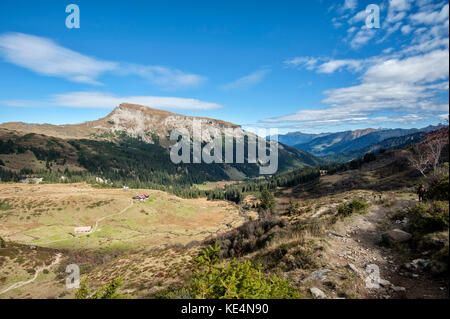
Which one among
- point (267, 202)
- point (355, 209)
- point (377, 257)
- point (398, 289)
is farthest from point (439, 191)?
point (267, 202)

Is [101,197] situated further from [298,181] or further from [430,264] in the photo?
[298,181]

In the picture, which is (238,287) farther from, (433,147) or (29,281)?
(29,281)

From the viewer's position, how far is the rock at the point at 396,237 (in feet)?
38.4

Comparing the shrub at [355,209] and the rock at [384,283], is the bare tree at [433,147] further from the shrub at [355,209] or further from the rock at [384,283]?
the rock at [384,283]

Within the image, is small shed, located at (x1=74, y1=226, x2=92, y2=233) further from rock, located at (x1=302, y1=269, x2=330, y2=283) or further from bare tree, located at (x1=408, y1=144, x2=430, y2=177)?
bare tree, located at (x1=408, y1=144, x2=430, y2=177)

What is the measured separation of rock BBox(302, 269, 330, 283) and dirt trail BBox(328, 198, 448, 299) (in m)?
1.20

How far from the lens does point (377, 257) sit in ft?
36.9

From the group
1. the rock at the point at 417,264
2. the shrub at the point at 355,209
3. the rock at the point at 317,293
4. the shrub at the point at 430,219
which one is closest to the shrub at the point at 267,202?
the shrub at the point at 355,209

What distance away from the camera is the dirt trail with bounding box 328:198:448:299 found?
7910mm

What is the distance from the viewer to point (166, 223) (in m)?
96.8

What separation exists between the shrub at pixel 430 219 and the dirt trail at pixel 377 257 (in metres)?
1.89

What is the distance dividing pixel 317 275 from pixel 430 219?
704cm

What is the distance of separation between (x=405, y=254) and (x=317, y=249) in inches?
175
